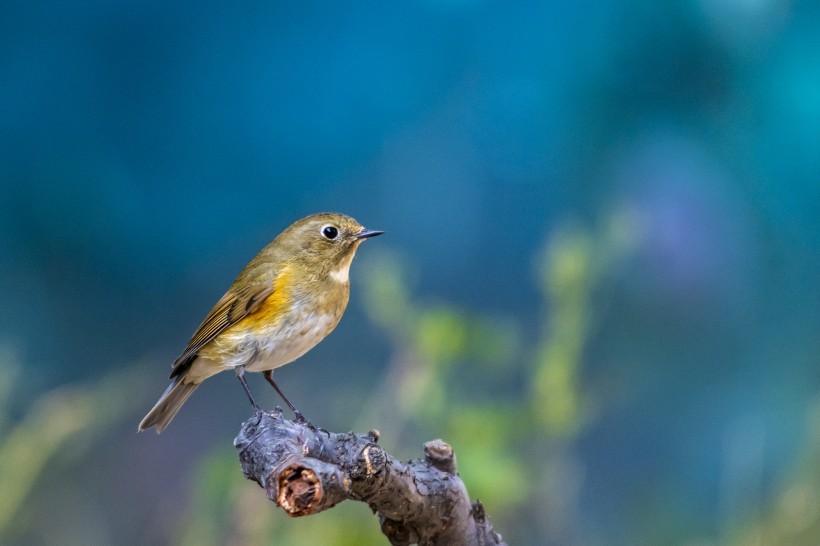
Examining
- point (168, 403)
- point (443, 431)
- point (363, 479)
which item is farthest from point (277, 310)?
point (443, 431)

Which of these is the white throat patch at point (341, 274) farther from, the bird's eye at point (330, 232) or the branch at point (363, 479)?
the branch at point (363, 479)

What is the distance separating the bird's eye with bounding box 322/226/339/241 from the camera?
69.5 inches

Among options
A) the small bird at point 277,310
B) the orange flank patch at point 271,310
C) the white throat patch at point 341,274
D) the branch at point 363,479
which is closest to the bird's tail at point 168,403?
the small bird at point 277,310

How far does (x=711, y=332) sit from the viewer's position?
280cm

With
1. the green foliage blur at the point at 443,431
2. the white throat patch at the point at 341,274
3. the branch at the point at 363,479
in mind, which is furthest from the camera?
the green foliage blur at the point at 443,431

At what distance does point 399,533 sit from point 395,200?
1428 mm

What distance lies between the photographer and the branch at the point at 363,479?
93cm

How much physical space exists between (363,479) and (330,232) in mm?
752

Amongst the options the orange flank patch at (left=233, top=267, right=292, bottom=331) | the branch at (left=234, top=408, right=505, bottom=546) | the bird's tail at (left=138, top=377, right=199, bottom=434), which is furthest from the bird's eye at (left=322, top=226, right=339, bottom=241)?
the branch at (left=234, top=408, right=505, bottom=546)

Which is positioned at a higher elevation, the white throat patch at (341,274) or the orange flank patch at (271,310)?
the white throat patch at (341,274)

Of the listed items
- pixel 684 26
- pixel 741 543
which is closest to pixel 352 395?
pixel 741 543

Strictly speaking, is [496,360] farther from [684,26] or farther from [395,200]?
[684,26]

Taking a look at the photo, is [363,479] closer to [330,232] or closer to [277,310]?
[277,310]

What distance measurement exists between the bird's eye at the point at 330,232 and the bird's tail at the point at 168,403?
0.39m
